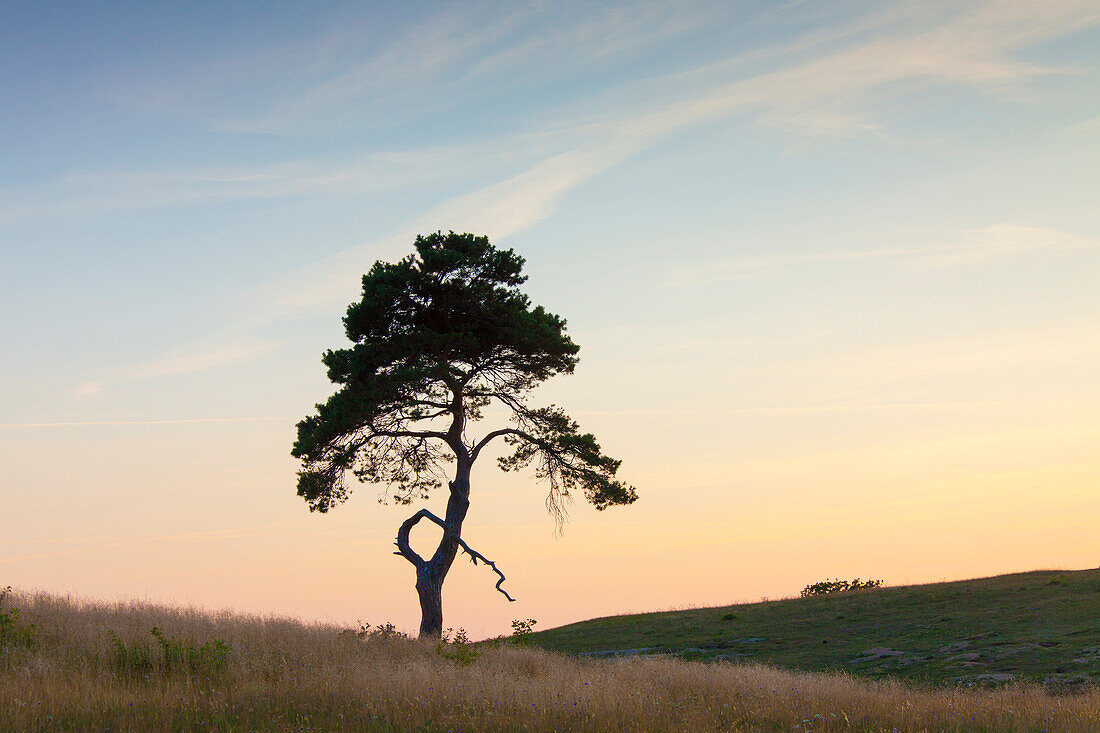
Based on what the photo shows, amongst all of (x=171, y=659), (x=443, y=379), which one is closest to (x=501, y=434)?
(x=443, y=379)

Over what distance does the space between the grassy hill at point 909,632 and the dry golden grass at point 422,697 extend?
4.18 metres

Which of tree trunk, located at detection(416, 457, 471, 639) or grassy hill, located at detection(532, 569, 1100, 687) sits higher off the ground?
tree trunk, located at detection(416, 457, 471, 639)

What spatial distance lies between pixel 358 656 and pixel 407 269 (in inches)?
484

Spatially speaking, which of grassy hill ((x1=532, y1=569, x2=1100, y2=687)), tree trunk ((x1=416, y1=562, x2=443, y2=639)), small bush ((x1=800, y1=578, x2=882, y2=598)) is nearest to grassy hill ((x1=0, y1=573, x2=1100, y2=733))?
grassy hill ((x1=532, y1=569, x2=1100, y2=687))

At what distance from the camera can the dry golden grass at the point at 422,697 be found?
36.5 feet

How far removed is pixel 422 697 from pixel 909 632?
18.4 m

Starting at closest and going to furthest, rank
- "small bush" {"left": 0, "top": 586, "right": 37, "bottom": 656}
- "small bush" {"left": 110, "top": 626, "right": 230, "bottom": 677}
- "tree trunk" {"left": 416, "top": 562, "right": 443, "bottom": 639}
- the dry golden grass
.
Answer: the dry golden grass
"small bush" {"left": 110, "top": 626, "right": 230, "bottom": 677}
"small bush" {"left": 0, "top": 586, "right": 37, "bottom": 656}
"tree trunk" {"left": 416, "top": 562, "right": 443, "bottom": 639}

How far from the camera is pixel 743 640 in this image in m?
27.4

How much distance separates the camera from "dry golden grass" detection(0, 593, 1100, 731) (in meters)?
11.1

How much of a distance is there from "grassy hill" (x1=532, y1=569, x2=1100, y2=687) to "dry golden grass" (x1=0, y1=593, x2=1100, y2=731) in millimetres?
4185

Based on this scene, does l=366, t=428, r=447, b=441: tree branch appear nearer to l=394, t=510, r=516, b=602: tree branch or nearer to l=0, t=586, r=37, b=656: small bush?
l=394, t=510, r=516, b=602: tree branch

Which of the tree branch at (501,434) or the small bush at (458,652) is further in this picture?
the tree branch at (501,434)

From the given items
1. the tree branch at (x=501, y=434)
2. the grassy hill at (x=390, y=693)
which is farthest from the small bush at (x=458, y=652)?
the tree branch at (x=501, y=434)

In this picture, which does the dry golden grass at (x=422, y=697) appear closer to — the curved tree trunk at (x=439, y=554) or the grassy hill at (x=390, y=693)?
the grassy hill at (x=390, y=693)
